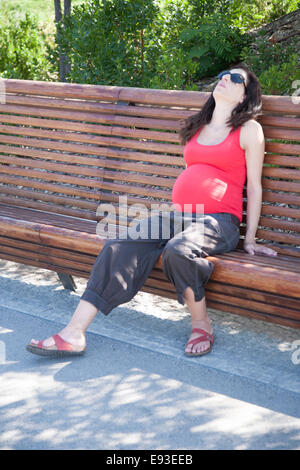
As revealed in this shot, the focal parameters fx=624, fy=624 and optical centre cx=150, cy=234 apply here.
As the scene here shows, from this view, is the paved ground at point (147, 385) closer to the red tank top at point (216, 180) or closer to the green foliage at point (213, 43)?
the red tank top at point (216, 180)

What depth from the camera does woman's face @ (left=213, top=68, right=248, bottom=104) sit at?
144 inches

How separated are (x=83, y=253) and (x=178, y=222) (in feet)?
2.12

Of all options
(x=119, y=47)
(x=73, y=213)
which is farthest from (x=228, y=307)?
(x=119, y=47)

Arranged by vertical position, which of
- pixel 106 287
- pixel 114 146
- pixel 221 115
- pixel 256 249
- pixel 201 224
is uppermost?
pixel 221 115

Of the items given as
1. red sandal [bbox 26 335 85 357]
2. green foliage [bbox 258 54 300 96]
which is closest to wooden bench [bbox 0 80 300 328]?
red sandal [bbox 26 335 85 357]

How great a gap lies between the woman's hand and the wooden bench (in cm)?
5

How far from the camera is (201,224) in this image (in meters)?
3.44

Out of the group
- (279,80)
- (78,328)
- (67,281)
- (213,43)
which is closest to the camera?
(78,328)

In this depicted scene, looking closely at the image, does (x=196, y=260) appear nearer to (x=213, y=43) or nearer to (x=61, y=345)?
(x=61, y=345)

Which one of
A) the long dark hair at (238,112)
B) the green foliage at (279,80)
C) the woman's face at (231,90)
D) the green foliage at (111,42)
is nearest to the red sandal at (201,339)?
the long dark hair at (238,112)

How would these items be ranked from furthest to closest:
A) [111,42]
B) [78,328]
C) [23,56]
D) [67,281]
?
[23,56], [111,42], [67,281], [78,328]

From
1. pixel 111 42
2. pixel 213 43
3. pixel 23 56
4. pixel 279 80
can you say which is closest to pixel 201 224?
pixel 279 80

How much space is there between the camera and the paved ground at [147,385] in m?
2.63

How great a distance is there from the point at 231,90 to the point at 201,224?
33.2 inches
